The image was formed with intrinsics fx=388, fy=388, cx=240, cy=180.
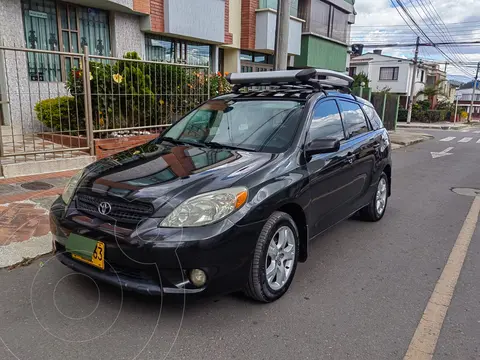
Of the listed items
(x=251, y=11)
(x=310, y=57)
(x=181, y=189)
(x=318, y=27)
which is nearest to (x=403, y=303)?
(x=181, y=189)

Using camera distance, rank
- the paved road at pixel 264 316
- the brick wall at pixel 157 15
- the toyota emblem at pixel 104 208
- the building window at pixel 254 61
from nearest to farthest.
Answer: the paved road at pixel 264 316 < the toyota emblem at pixel 104 208 < the brick wall at pixel 157 15 < the building window at pixel 254 61

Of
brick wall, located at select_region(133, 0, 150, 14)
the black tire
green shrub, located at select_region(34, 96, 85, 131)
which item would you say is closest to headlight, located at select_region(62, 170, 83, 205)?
the black tire

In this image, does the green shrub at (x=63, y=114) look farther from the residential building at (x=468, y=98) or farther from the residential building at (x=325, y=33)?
the residential building at (x=468, y=98)

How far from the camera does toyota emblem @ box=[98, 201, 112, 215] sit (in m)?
2.73

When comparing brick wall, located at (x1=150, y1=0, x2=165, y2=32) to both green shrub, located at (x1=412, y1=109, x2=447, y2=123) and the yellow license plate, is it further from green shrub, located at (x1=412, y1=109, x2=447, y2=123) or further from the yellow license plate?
green shrub, located at (x1=412, y1=109, x2=447, y2=123)

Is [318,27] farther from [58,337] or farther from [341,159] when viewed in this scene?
[58,337]

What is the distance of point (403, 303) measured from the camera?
123 inches

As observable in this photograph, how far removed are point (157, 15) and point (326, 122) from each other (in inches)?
332

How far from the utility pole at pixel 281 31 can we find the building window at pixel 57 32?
4218 millimetres

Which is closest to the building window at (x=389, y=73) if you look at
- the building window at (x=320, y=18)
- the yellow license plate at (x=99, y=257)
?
the building window at (x=320, y=18)

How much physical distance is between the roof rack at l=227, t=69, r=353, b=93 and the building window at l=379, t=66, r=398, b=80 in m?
43.8

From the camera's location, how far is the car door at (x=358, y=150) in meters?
4.29

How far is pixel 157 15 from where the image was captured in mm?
10727

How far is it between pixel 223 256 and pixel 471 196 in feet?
20.3
